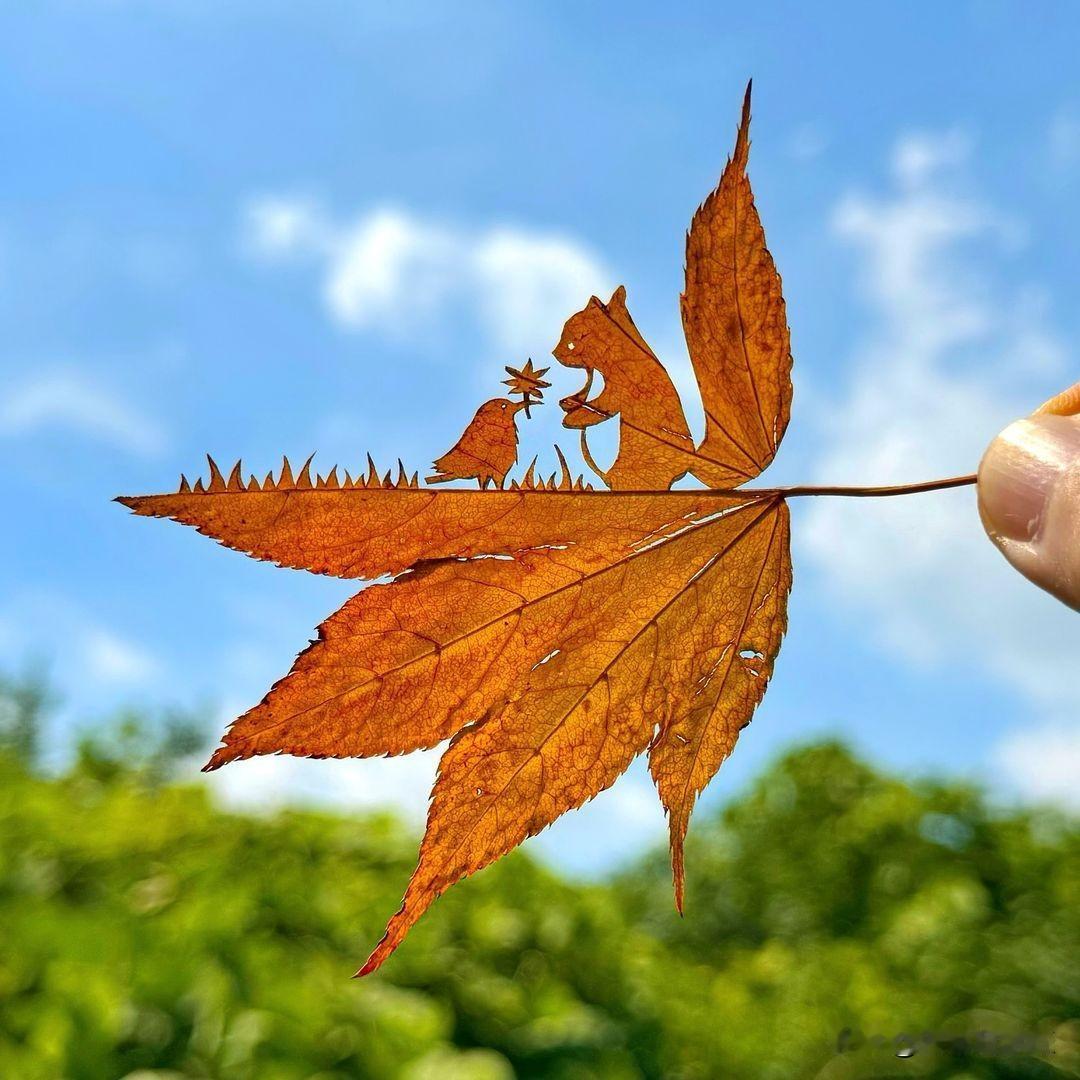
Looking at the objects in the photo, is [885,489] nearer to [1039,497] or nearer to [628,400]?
[628,400]

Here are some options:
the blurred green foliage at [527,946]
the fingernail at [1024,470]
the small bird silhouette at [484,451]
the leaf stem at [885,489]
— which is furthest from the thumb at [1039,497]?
the blurred green foliage at [527,946]

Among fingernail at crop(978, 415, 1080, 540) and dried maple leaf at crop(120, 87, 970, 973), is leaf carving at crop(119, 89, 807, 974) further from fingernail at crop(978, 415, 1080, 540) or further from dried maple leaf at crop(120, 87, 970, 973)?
fingernail at crop(978, 415, 1080, 540)

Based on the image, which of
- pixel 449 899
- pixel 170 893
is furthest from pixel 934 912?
pixel 170 893

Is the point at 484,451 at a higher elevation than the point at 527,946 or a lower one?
higher

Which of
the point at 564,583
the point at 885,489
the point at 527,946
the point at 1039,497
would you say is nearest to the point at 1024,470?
the point at 1039,497

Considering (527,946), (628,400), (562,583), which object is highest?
(628,400)
